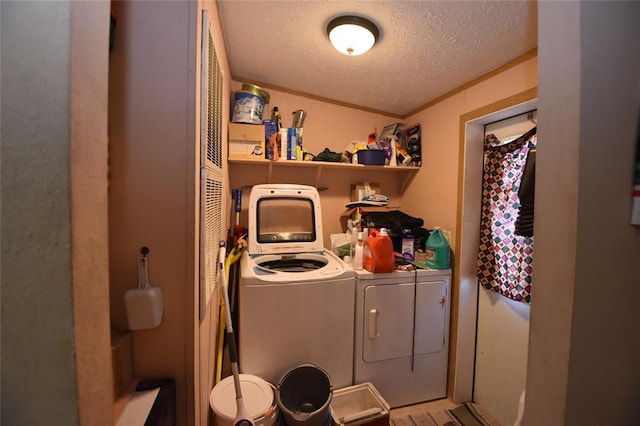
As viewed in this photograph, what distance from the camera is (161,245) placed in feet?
2.56

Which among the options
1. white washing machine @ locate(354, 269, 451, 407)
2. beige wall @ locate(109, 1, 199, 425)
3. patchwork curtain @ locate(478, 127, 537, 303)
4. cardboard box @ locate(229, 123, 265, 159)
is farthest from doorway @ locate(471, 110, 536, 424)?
beige wall @ locate(109, 1, 199, 425)

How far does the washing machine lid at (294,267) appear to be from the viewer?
55.8 inches

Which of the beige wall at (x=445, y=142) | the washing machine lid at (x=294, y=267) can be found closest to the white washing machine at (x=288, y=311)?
the washing machine lid at (x=294, y=267)

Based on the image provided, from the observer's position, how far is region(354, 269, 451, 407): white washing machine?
1.58m

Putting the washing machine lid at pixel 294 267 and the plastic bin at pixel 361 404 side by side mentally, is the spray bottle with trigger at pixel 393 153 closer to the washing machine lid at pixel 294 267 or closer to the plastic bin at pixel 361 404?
the washing machine lid at pixel 294 267

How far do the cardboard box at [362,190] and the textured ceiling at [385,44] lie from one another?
802 mm

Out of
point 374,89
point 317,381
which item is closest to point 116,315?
point 317,381

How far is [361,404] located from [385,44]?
2.26m

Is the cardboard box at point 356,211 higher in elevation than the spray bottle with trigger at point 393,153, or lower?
lower

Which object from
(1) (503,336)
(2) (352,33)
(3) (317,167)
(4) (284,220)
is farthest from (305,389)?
(2) (352,33)
